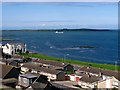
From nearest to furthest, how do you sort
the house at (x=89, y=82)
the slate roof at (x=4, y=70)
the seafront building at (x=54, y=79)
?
the seafront building at (x=54, y=79), the slate roof at (x=4, y=70), the house at (x=89, y=82)

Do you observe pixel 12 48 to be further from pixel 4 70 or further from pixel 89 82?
pixel 89 82

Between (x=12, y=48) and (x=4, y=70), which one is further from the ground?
(x=12, y=48)

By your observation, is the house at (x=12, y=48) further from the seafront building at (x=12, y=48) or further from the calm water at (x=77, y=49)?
the calm water at (x=77, y=49)

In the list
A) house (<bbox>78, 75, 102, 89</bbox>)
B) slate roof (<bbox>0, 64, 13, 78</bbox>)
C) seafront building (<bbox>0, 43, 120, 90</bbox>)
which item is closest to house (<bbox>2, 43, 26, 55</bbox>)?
seafront building (<bbox>0, 43, 120, 90</bbox>)

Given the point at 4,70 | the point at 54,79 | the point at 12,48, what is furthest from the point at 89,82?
the point at 12,48

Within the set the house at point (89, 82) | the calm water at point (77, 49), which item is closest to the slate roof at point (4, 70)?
the house at point (89, 82)

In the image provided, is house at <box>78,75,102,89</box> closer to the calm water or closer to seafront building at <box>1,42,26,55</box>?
the calm water

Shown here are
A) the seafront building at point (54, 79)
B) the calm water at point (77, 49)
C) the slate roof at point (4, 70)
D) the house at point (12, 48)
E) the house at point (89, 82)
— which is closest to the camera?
the seafront building at point (54, 79)

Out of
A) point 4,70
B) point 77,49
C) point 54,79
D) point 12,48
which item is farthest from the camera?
point 77,49

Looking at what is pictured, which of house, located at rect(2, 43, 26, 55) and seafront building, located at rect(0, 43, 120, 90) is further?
house, located at rect(2, 43, 26, 55)

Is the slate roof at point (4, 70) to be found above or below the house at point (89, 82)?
above

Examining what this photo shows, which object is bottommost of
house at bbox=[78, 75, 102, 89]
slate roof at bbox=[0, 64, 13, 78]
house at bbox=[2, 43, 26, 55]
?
house at bbox=[78, 75, 102, 89]

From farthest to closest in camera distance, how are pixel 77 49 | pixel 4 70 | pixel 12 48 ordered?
pixel 77 49, pixel 12 48, pixel 4 70
